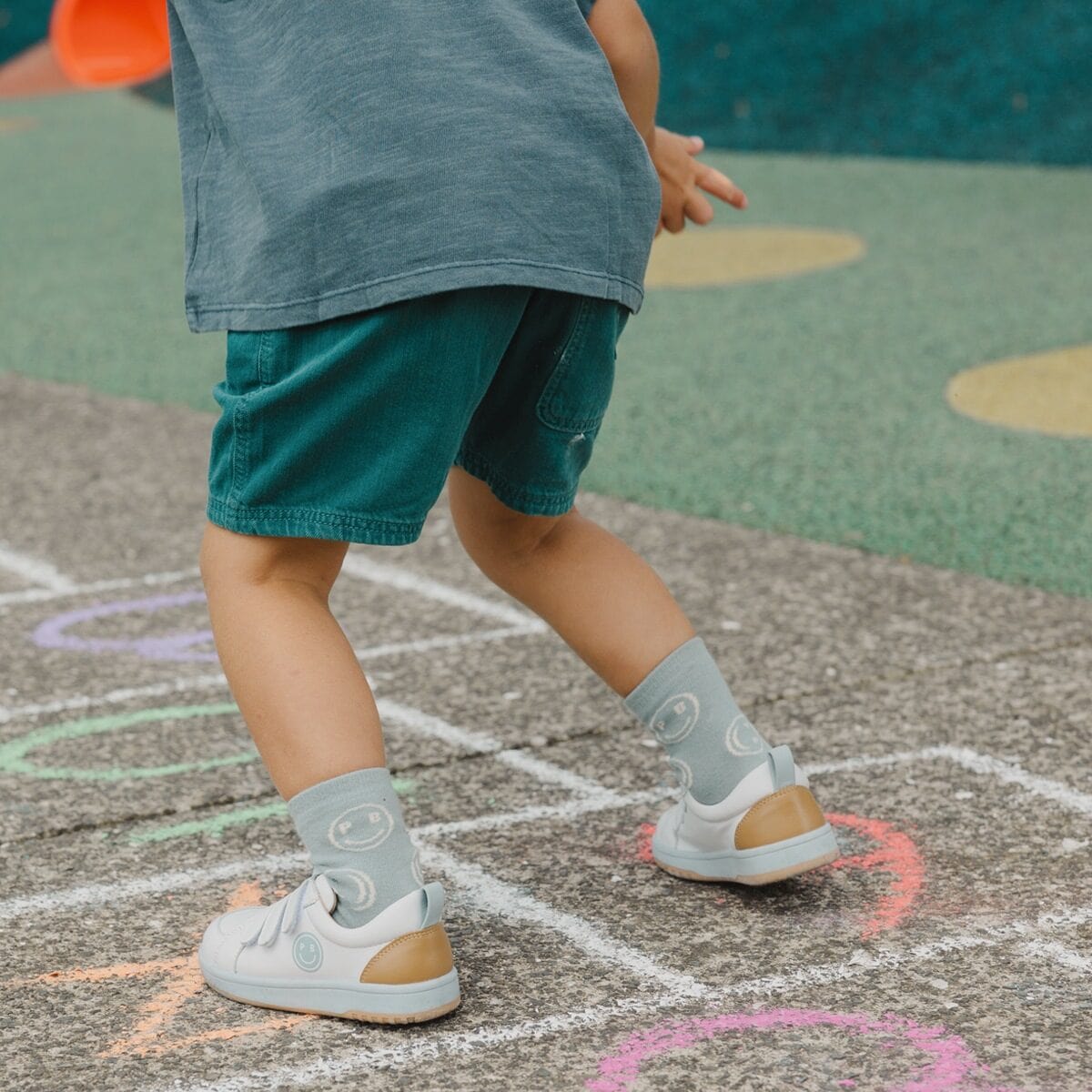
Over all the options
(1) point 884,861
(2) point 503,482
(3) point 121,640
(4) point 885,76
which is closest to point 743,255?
(4) point 885,76

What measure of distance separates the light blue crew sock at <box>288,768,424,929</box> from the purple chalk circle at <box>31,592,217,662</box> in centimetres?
146

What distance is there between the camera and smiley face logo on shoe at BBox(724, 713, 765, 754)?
229 cm

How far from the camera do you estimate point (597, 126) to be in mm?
2078

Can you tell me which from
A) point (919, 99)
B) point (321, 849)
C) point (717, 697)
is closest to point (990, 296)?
point (919, 99)

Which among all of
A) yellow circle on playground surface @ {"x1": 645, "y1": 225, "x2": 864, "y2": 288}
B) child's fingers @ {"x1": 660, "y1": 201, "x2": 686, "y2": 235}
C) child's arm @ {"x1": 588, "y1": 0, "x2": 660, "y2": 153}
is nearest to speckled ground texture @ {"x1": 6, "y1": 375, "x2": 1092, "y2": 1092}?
child's fingers @ {"x1": 660, "y1": 201, "x2": 686, "y2": 235}

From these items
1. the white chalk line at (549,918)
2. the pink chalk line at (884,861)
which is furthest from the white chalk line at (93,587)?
the pink chalk line at (884,861)

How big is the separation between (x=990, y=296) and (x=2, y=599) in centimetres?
423

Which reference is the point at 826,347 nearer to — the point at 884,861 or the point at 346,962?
the point at 884,861

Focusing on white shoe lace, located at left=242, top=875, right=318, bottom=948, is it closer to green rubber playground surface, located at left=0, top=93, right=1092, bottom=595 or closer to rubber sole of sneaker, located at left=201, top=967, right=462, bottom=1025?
rubber sole of sneaker, located at left=201, top=967, right=462, bottom=1025

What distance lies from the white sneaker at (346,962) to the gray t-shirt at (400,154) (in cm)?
64

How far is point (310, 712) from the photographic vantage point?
2020 mm

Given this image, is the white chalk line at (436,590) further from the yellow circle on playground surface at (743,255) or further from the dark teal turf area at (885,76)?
the dark teal turf area at (885,76)

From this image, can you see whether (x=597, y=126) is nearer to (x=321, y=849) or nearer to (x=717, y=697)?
(x=717, y=697)

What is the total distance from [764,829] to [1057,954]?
365mm
